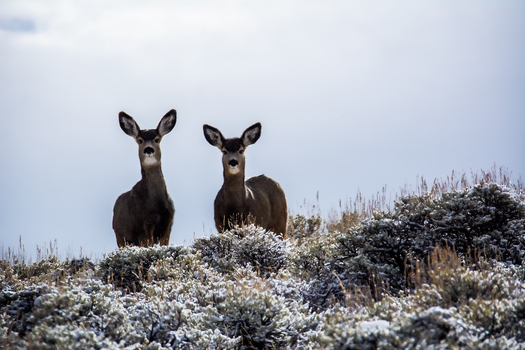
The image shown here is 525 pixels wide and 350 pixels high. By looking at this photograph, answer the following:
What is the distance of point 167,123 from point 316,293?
5479 mm

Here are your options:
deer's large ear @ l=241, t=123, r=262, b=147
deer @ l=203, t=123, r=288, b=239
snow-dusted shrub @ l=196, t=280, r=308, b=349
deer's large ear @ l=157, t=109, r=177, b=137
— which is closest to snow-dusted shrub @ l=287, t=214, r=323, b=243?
deer @ l=203, t=123, r=288, b=239

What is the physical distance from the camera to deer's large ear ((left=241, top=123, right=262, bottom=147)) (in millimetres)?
10719

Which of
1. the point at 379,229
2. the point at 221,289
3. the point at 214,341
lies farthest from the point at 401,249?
the point at 214,341

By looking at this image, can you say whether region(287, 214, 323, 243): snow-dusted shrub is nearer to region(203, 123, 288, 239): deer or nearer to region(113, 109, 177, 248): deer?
region(203, 123, 288, 239): deer

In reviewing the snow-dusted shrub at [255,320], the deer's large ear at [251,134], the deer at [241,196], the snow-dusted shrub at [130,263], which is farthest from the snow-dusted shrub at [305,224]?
the snow-dusted shrub at [255,320]

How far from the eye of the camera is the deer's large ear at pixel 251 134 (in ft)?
35.2

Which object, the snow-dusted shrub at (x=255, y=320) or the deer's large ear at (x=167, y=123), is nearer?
the snow-dusted shrub at (x=255, y=320)

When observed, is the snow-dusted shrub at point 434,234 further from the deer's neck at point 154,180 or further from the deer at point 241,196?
the deer's neck at point 154,180

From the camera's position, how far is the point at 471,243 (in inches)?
268

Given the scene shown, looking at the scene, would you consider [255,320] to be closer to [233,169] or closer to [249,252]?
[249,252]

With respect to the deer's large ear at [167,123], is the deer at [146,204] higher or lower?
lower

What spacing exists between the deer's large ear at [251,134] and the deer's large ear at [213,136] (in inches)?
19.2

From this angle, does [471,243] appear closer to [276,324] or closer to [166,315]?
[276,324]

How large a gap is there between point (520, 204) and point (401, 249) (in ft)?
6.01
